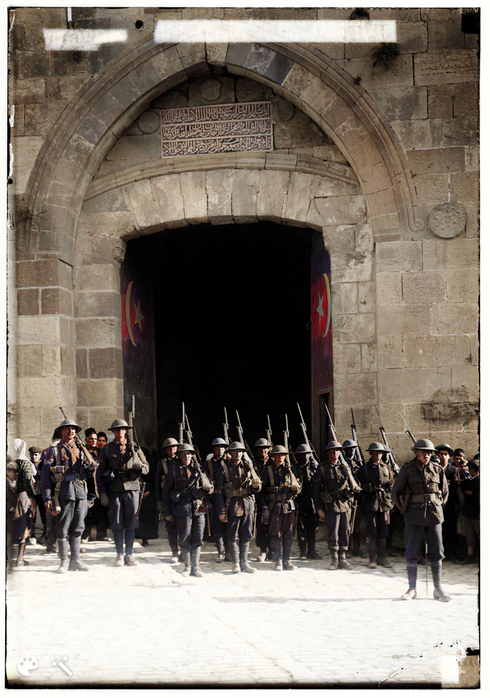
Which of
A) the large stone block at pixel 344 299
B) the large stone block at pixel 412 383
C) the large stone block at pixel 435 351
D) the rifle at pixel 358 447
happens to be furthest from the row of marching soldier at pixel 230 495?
the large stone block at pixel 344 299

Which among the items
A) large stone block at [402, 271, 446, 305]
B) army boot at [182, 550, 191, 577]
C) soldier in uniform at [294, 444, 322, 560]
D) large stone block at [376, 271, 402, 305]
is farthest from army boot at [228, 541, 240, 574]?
large stone block at [402, 271, 446, 305]

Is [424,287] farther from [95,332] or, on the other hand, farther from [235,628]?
[235,628]

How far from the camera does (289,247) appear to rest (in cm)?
1767

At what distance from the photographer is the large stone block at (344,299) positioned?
34.1 feet

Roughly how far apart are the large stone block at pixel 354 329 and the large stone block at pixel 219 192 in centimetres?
221

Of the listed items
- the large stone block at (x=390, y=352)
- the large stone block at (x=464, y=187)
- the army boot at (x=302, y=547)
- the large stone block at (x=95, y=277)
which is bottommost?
the army boot at (x=302, y=547)

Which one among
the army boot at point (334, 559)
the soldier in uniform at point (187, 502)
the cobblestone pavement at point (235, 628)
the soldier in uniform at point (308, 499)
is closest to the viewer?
the cobblestone pavement at point (235, 628)

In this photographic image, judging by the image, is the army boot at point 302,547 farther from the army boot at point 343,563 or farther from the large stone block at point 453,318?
the large stone block at point 453,318

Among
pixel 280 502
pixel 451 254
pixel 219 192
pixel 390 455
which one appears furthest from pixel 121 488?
pixel 451 254

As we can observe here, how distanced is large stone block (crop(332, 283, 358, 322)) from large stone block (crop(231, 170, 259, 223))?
5.32ft

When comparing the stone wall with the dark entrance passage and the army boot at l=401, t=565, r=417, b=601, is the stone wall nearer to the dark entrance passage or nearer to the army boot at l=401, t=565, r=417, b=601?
the army boot at l=401, t=565, r=417, b=601

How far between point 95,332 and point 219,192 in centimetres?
266

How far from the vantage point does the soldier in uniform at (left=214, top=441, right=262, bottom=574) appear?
8.88 m

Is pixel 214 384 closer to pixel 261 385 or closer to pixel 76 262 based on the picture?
pixel 261 385
